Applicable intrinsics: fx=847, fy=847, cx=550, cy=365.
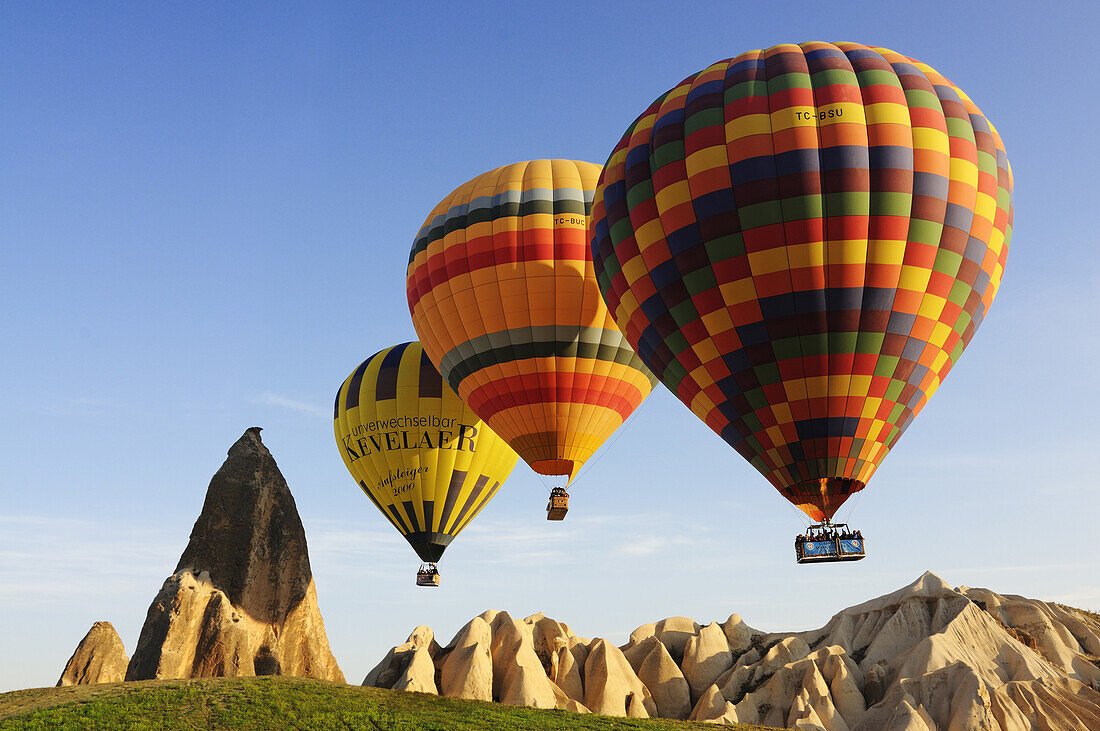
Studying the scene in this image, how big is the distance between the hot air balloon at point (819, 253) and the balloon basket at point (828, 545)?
0.05 meters

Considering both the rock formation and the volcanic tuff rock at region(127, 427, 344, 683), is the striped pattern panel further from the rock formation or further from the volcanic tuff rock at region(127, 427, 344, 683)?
the rock formation

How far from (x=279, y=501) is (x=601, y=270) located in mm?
18880

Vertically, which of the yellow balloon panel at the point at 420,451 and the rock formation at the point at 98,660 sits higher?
the yellow balloon panel at the point at 420,451

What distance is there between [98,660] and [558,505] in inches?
783

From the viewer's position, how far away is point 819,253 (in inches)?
827

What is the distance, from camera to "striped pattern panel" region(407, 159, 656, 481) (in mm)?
31047

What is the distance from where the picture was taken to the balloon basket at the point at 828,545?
69.2ft

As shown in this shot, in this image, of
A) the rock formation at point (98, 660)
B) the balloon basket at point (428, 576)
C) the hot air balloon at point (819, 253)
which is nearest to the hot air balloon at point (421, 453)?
the balloon basket at point (428, 576)

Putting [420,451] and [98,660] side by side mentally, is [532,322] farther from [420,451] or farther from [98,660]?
[98,660]

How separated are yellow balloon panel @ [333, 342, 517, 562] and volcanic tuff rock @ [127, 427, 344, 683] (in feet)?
13.1

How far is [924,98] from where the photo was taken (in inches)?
893

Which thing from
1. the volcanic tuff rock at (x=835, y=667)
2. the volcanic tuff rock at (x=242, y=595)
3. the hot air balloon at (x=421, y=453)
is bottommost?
the volcanic tuff rock at (x=835, y=667)

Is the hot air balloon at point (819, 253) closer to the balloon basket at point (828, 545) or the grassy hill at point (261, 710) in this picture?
the balloon basket at point (828, 545)

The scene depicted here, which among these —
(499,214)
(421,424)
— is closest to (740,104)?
(499,214)
